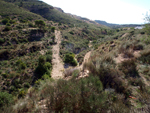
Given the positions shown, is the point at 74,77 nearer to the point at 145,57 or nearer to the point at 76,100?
the point at 76,100

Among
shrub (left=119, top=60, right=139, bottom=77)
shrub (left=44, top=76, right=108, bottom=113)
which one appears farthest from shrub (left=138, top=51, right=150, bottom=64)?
shrub (left=44, top=76, right=108, bottom=113)

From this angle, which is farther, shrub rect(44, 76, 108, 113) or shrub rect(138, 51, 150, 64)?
shrub rect(138, 51, 150, 64)

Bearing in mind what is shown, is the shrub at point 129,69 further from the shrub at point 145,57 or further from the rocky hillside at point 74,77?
the shrub at point 145,57

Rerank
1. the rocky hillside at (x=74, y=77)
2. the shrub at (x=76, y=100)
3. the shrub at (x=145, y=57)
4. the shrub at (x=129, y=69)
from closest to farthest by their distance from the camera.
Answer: the shrub at (x=76, y=100)
the rocky hillside at (x=74, y=77)
the shrub at (x=129, y=69)
the shrub at (x=145, y=57)

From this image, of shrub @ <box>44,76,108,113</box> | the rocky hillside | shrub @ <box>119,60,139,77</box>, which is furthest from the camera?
shrub @ <box>119,60,139,77</box>

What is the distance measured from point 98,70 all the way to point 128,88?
163cm

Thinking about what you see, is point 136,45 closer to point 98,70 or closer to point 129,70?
point 129,70

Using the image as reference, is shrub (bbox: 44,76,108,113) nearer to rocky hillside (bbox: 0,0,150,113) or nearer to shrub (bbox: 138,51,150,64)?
Answer: rocky hillside (bbox: 0,0,150,113)

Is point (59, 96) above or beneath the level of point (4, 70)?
above

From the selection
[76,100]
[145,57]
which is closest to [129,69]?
[145,57]

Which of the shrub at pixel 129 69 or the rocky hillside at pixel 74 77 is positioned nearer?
the rocky hillside at pixel 74 77

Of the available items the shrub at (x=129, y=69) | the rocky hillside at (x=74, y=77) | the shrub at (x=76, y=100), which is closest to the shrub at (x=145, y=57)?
the rocky hillside at (x=74, y=77)

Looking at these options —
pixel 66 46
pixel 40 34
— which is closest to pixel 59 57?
pixel 66 46

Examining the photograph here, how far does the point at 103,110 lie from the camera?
2377 millimetres
